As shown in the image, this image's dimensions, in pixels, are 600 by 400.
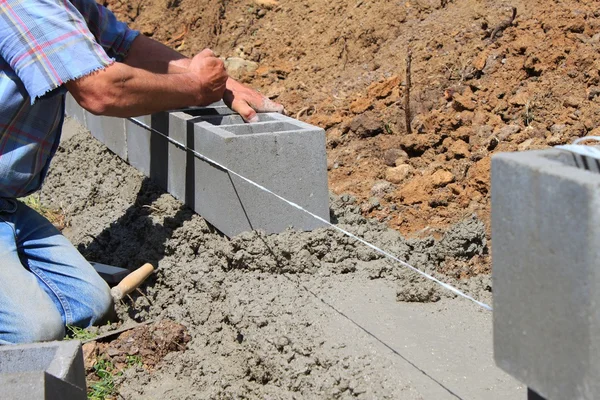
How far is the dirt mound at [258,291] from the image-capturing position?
3.07m

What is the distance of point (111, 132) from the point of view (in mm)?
6449

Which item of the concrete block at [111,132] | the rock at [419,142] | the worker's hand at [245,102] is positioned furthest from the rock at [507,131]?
the concrete block at [111,132]

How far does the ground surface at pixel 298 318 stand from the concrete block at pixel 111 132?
133 centimetres

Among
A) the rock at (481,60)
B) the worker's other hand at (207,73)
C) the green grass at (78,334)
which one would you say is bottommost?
the green grass at (78,334)

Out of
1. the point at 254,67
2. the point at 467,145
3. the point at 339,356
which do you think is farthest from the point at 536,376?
the point at 254,67

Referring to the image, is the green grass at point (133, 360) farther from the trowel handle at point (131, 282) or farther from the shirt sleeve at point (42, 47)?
the shirt sleeve at point (42, 47)

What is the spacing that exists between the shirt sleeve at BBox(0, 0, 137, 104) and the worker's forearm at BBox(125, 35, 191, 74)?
970 mm

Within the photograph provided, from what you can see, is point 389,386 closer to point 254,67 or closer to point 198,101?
point 198,101

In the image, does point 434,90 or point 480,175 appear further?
point 434,90

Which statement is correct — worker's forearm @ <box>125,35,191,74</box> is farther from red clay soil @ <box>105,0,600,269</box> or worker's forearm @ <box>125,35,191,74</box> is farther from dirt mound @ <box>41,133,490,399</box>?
Answer: red clay soil @ <box>105,0,600,269</box>

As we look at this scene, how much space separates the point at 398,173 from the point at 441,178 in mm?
378

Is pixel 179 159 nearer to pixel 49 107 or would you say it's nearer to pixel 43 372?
pixel 49 107

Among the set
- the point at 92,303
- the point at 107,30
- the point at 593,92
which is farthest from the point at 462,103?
the point at 92,303

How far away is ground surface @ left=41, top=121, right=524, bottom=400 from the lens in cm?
290
